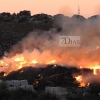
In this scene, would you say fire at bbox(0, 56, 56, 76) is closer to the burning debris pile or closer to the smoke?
the burning debris pile

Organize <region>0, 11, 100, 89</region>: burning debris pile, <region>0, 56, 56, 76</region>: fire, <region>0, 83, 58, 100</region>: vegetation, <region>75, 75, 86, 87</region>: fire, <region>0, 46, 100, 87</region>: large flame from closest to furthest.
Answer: <region>0, 83, 58, 100</region>: vegetation → <region>75, 75, 86, 87</region>: fire → <region>0, 46, 100, 87</region>: large flame → <region>0, 11, 100, 89</region>: burning debris pile → <region>0, 56, 56, 76</region>: fire

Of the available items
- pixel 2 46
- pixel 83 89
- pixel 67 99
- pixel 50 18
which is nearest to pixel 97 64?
pixel 83 89

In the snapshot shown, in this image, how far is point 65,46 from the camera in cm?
4622

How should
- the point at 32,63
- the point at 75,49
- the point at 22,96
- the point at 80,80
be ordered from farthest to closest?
the point at 75,49
the point at 32,63
the point at 80,80
the point at 22,96

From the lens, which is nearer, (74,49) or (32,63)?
(32,63)

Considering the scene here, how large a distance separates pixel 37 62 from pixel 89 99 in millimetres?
19159

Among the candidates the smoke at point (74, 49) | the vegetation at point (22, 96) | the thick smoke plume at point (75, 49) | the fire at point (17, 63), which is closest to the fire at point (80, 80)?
the thick smoke plume at point (75, 49)

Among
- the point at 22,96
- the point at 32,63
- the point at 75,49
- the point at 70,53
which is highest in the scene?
the point at 75,49

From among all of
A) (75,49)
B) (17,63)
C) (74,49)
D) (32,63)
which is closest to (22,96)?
(32,63)

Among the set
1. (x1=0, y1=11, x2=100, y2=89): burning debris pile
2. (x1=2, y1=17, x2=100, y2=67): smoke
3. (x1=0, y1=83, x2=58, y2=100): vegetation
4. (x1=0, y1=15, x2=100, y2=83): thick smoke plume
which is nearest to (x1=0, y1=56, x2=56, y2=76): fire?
(x1=0, y1=11, x2=100, y2=89): burning debris pile

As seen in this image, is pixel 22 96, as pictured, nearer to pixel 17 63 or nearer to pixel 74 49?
pixel 17 63

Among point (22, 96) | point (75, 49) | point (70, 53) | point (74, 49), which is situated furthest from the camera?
point (74, 49)

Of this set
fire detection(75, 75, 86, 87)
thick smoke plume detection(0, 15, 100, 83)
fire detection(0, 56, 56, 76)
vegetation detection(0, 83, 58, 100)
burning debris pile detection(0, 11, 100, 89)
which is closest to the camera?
vegetation detection(0, 83, 58, 100)

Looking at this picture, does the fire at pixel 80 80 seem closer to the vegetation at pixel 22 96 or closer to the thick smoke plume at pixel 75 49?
the thick smoke plume at pixel 75 49
